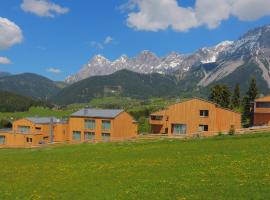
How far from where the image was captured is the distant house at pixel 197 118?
91562mm

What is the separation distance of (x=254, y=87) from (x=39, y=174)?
96.4m

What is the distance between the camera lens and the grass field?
23.4 metres

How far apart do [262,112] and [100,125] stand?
38775 mm

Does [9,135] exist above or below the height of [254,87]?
below

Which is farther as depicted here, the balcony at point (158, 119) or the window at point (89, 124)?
the window at point (89, 124)

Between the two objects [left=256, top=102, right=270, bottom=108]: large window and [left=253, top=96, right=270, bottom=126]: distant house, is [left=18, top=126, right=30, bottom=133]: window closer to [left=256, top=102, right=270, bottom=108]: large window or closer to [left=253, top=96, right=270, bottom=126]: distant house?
[left=253, top=96, right=270, bottom=126]: distant house

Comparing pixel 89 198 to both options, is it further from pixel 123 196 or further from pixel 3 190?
pixel 3 190

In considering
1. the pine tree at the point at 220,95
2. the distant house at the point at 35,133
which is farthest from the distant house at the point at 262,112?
the distant house at the point at 35,133

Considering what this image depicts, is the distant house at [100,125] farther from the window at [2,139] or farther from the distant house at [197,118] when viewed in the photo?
the window at [2,139]

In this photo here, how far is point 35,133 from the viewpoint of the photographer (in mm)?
116000

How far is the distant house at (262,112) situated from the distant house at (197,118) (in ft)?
25.1

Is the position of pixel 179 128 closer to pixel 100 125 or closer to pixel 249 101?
pixel 100 125

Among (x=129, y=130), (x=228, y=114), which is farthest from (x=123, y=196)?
(x=129, y=130)

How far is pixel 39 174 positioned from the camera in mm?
35688
